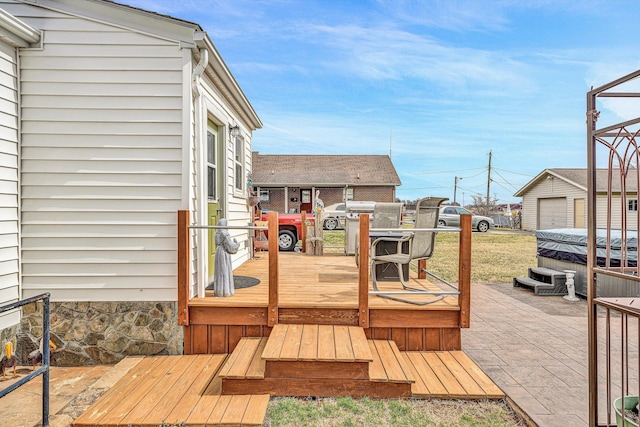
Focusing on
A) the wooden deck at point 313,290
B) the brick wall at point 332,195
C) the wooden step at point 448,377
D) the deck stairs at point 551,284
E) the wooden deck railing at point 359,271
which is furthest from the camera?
the brick wall at point 332,195

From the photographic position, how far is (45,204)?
11.1 ft

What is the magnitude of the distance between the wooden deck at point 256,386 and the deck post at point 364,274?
14.4 inches

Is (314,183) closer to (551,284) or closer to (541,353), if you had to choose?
(551,284)

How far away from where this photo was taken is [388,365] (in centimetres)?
286

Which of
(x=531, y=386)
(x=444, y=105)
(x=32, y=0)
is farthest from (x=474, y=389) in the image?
(x=444, y=105)

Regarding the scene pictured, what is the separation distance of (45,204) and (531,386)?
4.46 metres

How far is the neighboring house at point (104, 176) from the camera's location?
133 inches

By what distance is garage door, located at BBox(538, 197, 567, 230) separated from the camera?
18281 millimetres

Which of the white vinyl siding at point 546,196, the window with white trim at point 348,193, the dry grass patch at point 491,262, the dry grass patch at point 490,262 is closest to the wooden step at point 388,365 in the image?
the dry grass patch at point 490,262

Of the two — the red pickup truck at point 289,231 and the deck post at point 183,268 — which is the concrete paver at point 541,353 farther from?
the red pickup truck at point 289,231

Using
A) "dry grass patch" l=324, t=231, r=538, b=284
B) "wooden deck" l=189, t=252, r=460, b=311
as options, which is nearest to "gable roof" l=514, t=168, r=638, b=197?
"dry grass patch" l=324, t=231, r=538, b=284

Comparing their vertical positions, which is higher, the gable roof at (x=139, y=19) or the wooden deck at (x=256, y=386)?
the gable roof at (x=139, y=19)

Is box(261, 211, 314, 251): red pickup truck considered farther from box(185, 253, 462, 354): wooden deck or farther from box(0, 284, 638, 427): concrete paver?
box(185, 253, 462, 354): wooden deck

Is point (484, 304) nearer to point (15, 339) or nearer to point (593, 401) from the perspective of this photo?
point (593, 401)
